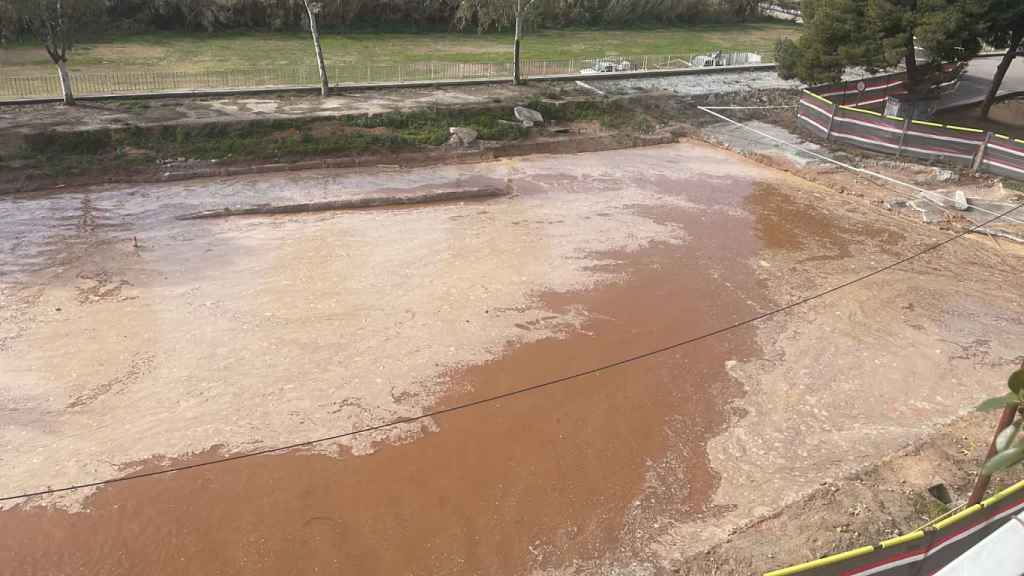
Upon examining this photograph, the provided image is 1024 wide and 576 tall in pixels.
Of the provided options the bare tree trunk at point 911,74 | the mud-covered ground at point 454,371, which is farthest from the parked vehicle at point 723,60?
the mud-covered ground at point 454,371

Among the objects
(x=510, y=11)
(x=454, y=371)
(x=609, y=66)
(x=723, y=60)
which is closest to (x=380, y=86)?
(x=510, y=11)

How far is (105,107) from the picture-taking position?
24.9 m

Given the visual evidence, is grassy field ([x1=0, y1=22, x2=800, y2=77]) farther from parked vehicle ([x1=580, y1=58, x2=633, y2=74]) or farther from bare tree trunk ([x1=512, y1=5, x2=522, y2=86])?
bare tree trunk ([x1=512, y1=5, x2=522, y2=86])

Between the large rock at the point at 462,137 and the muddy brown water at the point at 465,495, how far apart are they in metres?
12.9

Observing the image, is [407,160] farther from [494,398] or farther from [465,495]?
[465,495]

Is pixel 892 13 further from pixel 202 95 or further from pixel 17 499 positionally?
pixel 17 499

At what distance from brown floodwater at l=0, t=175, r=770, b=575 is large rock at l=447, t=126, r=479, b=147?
508 inches

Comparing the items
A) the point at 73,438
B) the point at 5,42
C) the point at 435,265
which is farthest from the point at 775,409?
the point at 5,42

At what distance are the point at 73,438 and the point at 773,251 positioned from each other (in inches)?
618

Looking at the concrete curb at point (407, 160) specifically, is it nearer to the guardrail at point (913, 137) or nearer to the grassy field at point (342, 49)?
the guardrail at point (913, 137)

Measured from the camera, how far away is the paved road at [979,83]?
32.0 m

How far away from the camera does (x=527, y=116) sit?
87.9ft

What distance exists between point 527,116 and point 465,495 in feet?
63.0

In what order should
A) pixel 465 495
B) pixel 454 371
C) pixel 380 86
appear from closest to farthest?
pixel 465 495
pixel 454 371
pixel 380 86
